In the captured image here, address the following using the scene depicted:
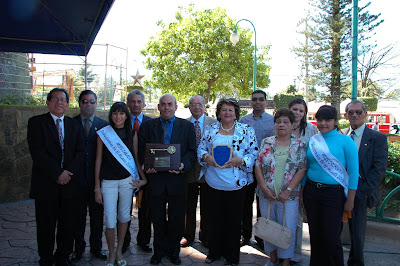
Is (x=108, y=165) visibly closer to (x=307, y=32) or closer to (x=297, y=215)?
(x=297, y=215)

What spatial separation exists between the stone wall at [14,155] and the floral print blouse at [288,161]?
4.90 meters

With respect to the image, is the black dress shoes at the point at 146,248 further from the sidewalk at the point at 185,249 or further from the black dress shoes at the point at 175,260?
the black dress shoes at the point at 175,260

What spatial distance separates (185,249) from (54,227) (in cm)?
166

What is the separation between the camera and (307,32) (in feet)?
89.9

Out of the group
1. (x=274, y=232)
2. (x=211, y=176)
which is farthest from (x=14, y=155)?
(x=274, y=232)

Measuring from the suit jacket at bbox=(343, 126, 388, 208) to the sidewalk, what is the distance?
42.6 inches

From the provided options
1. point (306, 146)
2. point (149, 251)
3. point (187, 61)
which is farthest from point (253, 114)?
point (187, 61)

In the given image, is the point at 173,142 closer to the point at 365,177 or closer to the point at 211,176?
the point at 211,176

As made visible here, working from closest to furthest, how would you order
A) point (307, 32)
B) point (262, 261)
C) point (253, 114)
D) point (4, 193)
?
point (262, 261) < point (253, 114) < point (4, 193) < point (307, 32)

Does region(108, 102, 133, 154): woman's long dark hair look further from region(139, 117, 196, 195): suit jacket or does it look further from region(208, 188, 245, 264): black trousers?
region(208, 188, 245, 264): black trousers

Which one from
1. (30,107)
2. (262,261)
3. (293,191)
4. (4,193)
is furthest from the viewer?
(30,107)

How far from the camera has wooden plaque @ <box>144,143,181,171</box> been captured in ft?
11.8

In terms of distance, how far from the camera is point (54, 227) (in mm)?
3510

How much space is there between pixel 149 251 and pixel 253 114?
2.31 metres
